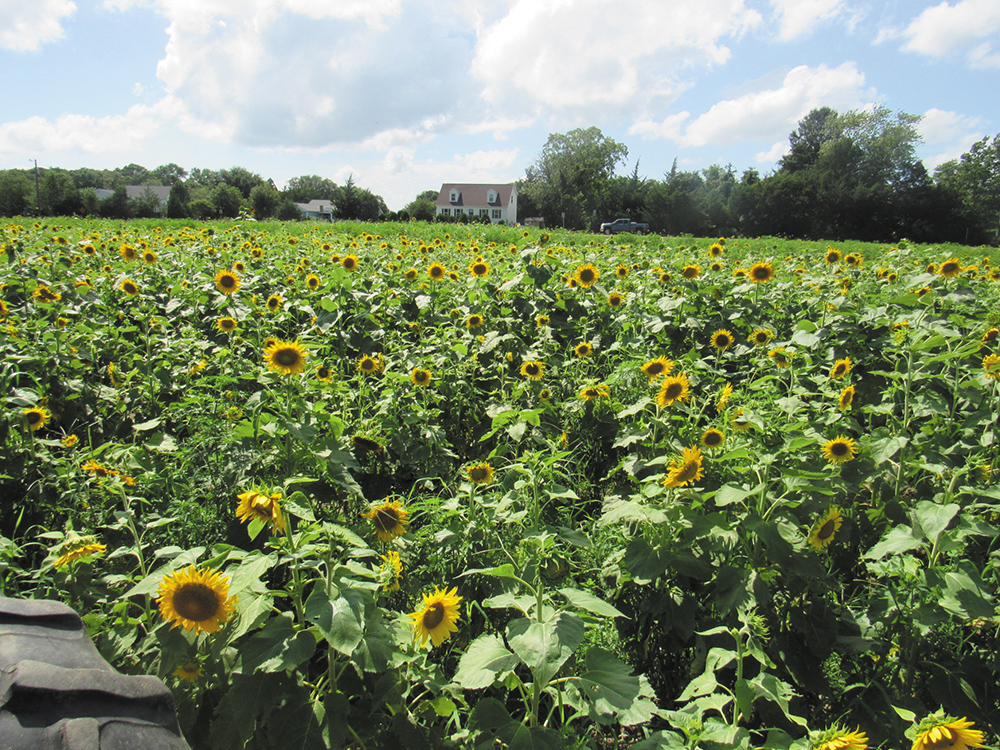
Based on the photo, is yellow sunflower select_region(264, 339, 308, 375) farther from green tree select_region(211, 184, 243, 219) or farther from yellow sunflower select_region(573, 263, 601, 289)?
green tree select_region(211, 184, 243, 219)

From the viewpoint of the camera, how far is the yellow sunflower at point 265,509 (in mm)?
1503

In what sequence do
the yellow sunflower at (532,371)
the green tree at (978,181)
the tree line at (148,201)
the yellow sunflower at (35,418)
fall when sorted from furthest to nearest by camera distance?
the green tree at (978,181) < the tree line at (148,201) < the yellow sunflower at (532,371) < the yellow sunflower at (35,418)

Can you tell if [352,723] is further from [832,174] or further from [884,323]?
[832,174]

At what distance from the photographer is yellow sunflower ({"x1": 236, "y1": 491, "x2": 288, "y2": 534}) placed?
1503 mm

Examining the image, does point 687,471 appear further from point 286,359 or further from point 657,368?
point 286,359

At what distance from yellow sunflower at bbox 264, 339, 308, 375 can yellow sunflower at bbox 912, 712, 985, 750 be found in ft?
7.35

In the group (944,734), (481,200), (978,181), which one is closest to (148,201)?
(481,200)

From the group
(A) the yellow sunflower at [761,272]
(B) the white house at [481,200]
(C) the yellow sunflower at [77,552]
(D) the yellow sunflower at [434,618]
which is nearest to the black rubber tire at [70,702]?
(D) the yellow sunflower at [434,618]

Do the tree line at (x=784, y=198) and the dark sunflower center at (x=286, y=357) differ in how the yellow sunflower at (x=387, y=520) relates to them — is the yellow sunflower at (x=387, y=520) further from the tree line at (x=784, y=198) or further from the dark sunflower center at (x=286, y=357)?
the tree line at (x=784, y=198)

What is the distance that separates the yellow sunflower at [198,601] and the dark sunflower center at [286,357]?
1.10m

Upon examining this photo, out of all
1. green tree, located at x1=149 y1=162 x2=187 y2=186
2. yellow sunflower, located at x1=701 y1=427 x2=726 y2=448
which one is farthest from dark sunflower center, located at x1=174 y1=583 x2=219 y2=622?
green tree, located at x1=149 y1=162 x2=187 y2=186

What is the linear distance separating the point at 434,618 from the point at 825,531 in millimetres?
1485

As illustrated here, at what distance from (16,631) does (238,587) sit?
408 mm

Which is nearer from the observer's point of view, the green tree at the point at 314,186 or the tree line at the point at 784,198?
the tree line at the point at 784,198
